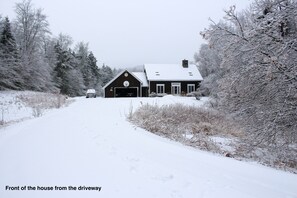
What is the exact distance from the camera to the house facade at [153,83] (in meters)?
40.4

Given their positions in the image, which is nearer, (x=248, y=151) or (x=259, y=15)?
(x=259, y=15)

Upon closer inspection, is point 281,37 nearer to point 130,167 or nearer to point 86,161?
point 130,167

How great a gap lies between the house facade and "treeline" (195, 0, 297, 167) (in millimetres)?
31972

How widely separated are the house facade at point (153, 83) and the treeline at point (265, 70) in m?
32.0

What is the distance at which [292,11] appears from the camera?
5.93m

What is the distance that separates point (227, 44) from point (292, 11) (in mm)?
1864

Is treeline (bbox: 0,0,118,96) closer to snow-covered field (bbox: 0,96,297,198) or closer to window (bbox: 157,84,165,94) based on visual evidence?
snow-covered field (bbox: 0,96,297,198)

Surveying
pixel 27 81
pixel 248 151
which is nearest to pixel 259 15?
pixel 248 151

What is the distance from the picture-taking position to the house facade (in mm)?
40375

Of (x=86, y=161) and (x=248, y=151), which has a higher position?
(x=86, y=161)

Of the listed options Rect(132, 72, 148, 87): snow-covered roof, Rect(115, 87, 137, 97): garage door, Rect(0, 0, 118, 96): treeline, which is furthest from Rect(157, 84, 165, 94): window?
Rect(0, 0, 118, 96): treeline

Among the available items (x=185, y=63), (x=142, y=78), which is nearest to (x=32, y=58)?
(x=142, y=78)

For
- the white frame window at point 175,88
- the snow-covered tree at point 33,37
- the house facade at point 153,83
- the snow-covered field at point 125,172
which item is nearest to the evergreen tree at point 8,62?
the snow-covered tree at point 33,37

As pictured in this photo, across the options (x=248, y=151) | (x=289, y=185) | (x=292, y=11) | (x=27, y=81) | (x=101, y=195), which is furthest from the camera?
(x=27, y=81)
